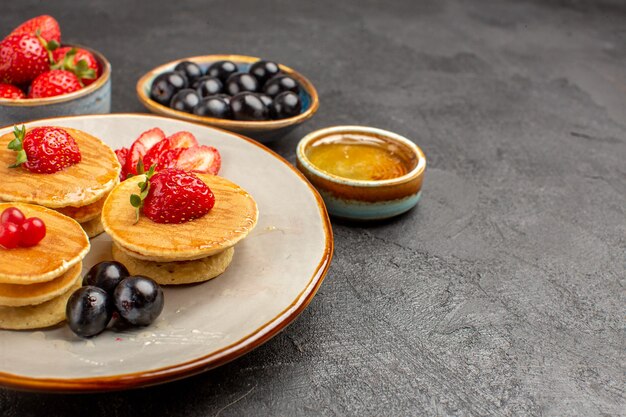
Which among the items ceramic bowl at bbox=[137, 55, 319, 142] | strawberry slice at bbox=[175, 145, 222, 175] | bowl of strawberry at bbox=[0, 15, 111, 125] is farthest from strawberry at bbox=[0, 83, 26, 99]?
strawberry slice at bbox=[175, 145, 222, 175]

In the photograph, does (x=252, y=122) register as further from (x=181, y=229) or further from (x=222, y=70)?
(x=181, y=229)

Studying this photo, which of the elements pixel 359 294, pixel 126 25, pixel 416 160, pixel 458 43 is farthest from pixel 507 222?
pixel 126 25

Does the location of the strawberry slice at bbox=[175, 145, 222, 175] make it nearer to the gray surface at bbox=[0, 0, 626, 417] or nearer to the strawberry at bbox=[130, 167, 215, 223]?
the strawberry at bbox=[130, 167, 215, 223]

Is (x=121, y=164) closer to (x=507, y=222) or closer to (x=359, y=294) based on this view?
(x=359, y=294)

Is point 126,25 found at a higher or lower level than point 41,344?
lower

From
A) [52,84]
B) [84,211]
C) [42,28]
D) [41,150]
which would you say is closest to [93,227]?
[84,211]

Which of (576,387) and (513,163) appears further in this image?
(513,163)
